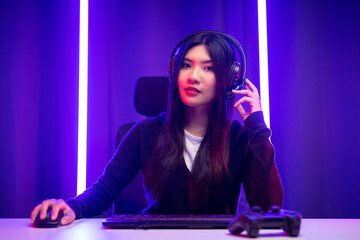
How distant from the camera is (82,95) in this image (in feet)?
6.79

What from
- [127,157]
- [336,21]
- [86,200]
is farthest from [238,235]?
[336,21]

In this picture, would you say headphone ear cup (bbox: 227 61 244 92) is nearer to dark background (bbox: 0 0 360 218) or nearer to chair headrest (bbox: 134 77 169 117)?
chair headrest (bbox: 134 77 169 117)

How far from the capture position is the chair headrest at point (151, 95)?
137cm

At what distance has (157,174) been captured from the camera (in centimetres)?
119

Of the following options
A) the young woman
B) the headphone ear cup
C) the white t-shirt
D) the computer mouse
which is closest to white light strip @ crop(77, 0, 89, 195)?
the young woman

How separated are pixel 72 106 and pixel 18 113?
1.03 feet

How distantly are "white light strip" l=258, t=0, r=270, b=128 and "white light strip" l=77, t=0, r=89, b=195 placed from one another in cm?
108

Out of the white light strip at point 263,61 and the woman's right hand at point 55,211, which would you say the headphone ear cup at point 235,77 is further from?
the white light strip at point 263,61

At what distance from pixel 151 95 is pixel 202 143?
32 centimetres

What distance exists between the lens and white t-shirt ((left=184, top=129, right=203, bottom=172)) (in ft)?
3.99

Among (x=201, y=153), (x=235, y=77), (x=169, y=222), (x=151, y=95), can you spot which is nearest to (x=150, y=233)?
(x=169, y=222)

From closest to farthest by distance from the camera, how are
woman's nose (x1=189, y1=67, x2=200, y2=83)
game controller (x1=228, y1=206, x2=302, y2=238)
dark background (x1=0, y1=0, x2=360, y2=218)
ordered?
game controller (x1=228, y1=206, x2=302, y2=238) → woman's nose (x1=189, y1=67, x2=200, y2=83) → dark background (x1=0, y1=0, x2=360, y2=218)

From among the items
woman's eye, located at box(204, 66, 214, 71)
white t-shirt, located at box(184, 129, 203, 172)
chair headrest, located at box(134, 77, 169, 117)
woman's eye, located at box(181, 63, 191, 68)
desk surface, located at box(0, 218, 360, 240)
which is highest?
woman's eye, located at box(181, 63, 191, 68)

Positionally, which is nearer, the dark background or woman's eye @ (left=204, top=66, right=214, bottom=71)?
woman's eye @ (left=204, top=66, right=214, bottom=71)
